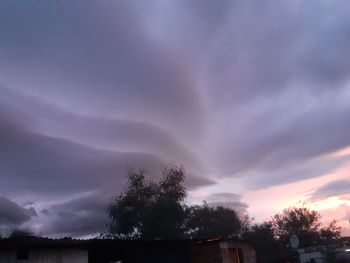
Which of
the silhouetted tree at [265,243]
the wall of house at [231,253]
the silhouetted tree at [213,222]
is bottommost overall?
the wall of house at [231,253]

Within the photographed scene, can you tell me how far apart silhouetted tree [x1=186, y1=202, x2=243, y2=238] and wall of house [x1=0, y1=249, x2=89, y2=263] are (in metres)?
29.3

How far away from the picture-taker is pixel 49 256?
46.4 ft

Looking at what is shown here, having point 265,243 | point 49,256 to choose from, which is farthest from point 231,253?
point 265,243

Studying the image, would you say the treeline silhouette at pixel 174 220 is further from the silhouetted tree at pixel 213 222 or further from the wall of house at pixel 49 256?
the wall of house at pixel 49 256

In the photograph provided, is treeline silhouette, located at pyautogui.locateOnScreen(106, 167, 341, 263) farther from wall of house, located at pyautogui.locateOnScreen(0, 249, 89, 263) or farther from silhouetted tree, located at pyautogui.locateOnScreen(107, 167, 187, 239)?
wall of house, located at pyautogui.locateOnScreen(0, 249, 89, 263)

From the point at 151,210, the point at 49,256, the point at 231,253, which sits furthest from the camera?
the point at 151,210

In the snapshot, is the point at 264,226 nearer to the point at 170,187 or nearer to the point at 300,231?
the point at 300,231

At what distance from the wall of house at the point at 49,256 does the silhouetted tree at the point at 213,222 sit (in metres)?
29.3

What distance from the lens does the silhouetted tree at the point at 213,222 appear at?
44.9m

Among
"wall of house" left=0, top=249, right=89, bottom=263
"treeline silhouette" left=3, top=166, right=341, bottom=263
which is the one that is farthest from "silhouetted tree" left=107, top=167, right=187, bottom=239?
"wall of house" left=0, top=249, right=89, bottom=263

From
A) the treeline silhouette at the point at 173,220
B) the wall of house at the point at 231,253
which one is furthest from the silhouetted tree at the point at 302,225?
the wall of house at the point at 231,253

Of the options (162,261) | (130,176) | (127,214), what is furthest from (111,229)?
(162,261)

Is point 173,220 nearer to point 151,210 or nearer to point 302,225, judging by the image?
point 151,210

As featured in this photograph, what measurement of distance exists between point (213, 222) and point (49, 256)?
Result: 34919 millimetres
